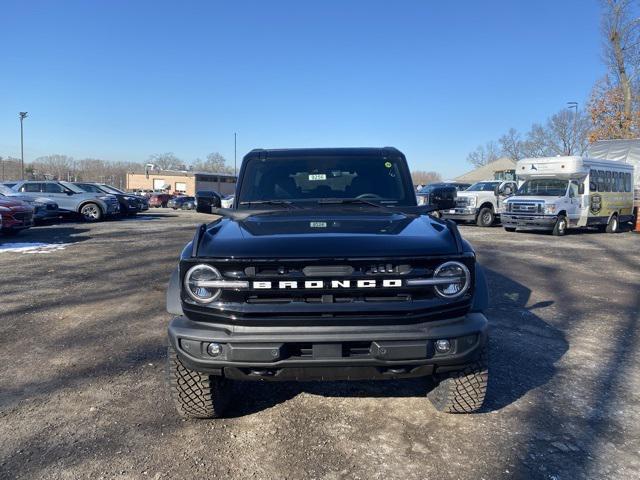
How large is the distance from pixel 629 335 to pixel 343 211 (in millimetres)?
3705

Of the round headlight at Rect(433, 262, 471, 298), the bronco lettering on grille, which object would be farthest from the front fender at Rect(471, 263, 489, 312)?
the bronco lettering on grille

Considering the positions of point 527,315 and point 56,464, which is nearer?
point 56,464

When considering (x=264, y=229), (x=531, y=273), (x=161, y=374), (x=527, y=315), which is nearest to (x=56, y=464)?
(x=161, y=374)

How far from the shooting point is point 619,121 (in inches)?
1309

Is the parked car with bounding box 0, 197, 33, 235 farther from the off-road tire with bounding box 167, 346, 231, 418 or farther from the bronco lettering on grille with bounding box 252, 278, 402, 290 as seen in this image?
the bronco lettering on grille with bounding box 252, 278, 402, 290

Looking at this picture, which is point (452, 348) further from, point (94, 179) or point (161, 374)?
point (94, 179)

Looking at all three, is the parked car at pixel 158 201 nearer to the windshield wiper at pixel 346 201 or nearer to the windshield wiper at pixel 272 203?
the windshield wiper at pixel 272 203

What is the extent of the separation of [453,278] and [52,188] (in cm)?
1992

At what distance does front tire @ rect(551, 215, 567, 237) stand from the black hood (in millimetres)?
14876

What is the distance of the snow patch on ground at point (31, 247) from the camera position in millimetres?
10938

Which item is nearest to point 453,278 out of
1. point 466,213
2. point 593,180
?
point 593,180

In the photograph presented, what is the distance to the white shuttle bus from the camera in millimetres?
16516

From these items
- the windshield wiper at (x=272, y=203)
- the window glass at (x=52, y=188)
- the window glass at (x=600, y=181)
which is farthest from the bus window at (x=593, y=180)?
the window glass at (x=52, y=188)

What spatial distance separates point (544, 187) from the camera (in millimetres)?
17234
